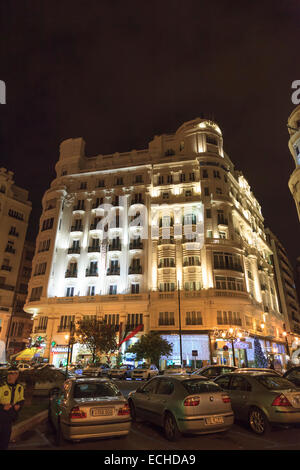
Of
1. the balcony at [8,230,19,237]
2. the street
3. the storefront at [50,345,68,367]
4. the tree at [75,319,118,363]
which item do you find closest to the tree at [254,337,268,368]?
the tree at [75,319,118,363]

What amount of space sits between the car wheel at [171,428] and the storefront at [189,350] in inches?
1209

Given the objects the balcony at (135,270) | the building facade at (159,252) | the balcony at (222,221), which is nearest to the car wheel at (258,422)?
the building facade at (159,252)

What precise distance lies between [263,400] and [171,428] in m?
2.62

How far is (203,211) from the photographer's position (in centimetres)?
4434

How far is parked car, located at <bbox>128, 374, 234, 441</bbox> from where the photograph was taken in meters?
7.12

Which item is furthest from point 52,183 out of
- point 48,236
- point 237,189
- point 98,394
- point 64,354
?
point 98,394

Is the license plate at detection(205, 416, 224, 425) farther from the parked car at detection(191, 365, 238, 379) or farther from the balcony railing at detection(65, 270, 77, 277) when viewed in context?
the balcony railing at detection(65, 270, 77, 277)

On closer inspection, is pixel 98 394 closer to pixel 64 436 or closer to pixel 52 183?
pixel 64 436

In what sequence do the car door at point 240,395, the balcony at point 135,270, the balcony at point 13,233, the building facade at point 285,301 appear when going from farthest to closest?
the building facade at point 285,301, the balcony at point 13,233, the balcony at point 135,270, the car door at point 240,395

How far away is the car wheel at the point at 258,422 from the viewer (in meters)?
7.77

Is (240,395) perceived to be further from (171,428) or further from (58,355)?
(58,355)

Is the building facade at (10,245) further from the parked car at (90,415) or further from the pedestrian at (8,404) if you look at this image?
the pedestrian at (8,404)

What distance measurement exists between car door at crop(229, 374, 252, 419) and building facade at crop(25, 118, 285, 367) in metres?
26.0
